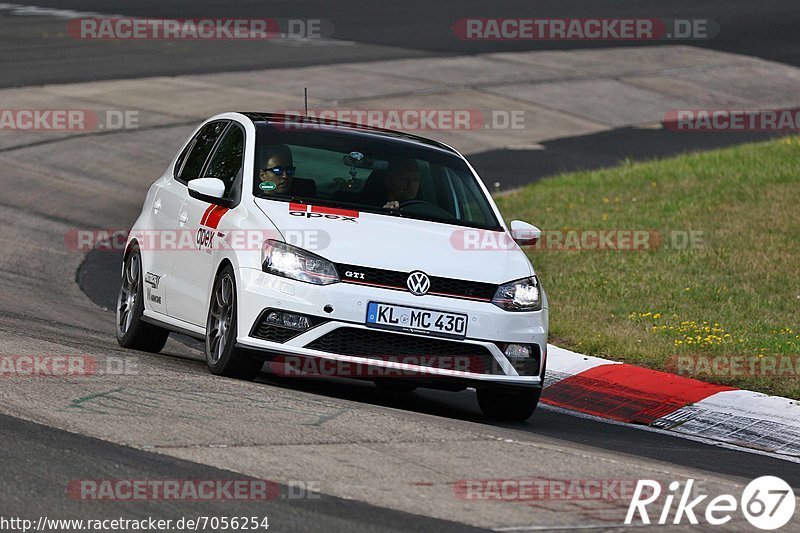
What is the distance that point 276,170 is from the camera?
31.3 ft

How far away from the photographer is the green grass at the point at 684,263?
38.5 feet

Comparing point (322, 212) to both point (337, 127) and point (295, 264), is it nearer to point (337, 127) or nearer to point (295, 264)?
point (295, 264)

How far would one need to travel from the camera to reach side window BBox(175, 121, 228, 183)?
10.5 m

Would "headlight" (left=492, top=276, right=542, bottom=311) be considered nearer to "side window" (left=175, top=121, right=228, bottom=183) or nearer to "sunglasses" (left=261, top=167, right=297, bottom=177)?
"sunglasses" (left=261, top=167, right=297, bottom=177)

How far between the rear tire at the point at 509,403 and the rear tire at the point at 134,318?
246cm

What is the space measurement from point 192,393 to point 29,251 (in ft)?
25.4

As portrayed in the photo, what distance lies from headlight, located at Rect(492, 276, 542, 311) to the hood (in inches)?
1.9

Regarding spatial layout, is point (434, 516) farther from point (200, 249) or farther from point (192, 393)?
point (200, 249)

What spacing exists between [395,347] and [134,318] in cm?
278

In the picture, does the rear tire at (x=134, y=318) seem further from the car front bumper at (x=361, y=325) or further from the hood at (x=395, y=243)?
the car front bumper at (x=361, y=325)

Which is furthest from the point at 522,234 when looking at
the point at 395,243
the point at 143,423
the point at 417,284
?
the point at 143,423

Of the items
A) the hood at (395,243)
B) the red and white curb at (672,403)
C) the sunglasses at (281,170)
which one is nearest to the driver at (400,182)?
the hood at (395,243)

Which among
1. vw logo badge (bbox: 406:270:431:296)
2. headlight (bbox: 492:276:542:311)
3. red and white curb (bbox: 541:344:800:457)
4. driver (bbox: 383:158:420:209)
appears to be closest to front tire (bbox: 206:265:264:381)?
vw logo badge (bbox: 406:270:431:296)

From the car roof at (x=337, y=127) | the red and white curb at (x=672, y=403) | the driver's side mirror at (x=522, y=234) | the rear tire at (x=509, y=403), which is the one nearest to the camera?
the rear tire at (x=509, y=403)
